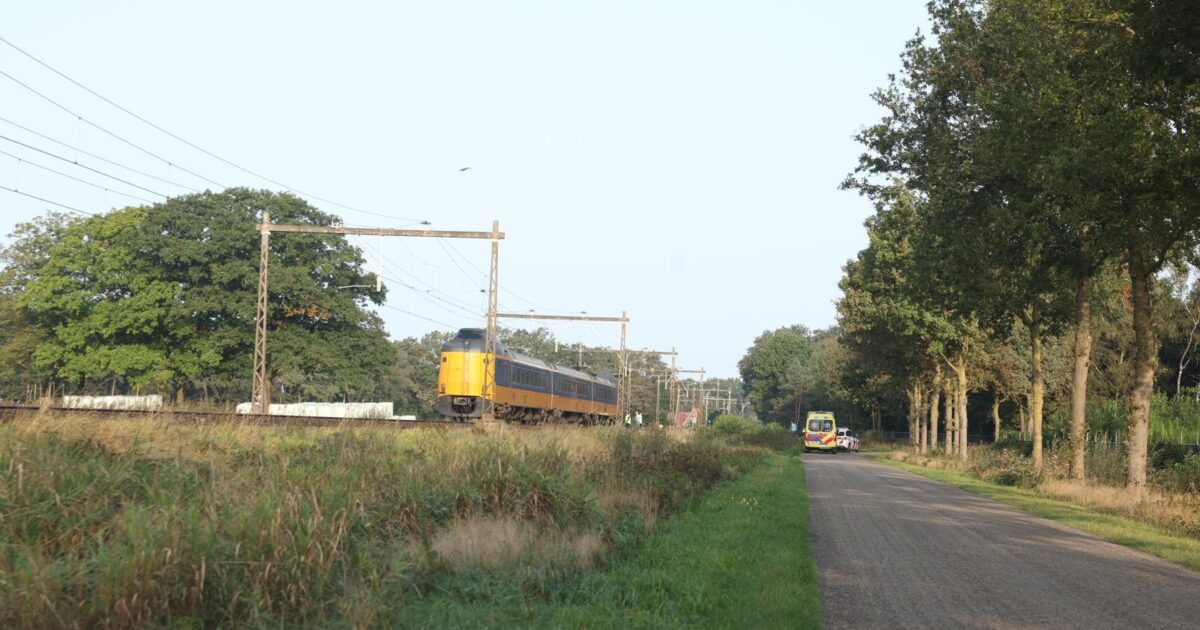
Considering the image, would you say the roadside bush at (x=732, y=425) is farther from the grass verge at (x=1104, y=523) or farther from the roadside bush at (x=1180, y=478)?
the roadside bush at (x=1180, y=478)

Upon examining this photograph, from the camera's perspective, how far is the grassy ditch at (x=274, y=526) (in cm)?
699

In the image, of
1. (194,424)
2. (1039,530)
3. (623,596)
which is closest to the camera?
(623,596)

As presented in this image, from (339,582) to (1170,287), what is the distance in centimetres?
6156

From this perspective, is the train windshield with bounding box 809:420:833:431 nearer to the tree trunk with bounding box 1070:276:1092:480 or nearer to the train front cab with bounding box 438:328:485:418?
the train front cab with bounding box 438:328:485:418

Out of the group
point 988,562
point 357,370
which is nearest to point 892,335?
point 357,370

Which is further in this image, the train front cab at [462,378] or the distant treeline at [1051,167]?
the train front cab at [462,378]

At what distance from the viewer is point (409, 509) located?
35.2 feet

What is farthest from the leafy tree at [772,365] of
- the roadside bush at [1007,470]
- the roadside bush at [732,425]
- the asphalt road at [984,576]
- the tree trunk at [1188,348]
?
the asphalt road at [984,576]

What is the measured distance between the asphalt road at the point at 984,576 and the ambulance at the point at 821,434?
47.4 meters

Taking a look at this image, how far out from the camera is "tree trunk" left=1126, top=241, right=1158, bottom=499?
2105 centimetres

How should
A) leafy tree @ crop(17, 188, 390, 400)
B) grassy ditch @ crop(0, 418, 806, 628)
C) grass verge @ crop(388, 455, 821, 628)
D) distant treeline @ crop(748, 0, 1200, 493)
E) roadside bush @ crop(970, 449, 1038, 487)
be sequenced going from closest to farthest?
grassy ditch @ crop(0, 418, 806, 628)
grass verge @ crop(388, 455, 821, 628)
distant treeline @ crop(748, 0, 1200, 493)
roadside bush @ crop(970, 449, 1038, 487)
leafy tree @ crop(17, 188, 390, 400)

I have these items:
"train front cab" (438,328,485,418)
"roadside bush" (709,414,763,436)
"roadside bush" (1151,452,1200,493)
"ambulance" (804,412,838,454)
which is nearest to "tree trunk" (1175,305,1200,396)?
"ambulance" (804,412,838,454)

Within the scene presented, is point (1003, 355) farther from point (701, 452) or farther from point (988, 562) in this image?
point (988, 562)

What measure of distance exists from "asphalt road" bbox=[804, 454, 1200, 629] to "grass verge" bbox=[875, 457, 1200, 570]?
35 centimetres
